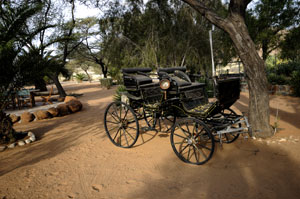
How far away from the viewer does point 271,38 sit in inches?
622

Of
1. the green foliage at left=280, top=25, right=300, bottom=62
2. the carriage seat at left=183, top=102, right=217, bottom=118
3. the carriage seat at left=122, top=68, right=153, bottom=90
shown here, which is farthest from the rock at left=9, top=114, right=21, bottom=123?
the green foliage at left=280, top=25, right=300, bottom=62

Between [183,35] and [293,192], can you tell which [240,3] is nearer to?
[293,192]

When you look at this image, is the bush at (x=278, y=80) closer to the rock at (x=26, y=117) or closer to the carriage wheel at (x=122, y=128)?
the carriage wheel at (x=122, y=128)

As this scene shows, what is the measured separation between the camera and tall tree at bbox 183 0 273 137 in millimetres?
4012

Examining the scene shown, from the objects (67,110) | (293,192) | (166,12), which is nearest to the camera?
(293,192)

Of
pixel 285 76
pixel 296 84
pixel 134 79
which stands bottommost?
pixel 296 84

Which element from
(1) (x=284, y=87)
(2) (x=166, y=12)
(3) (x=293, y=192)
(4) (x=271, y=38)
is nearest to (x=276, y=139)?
(3) (x=293, y=192)

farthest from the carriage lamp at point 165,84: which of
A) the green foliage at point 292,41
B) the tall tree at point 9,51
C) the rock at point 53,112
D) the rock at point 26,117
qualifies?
the green foliage at point 292,41

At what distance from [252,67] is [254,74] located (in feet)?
0.51

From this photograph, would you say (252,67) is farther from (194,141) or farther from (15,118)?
(15,118)

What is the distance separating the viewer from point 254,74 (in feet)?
13.2

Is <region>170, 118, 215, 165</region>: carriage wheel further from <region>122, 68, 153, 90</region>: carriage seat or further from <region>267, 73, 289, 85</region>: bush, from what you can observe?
<region>267, 73, 289, 85</region>: bush

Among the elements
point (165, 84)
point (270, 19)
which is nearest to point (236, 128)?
point (165, 84)

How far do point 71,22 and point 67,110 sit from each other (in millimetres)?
9077
